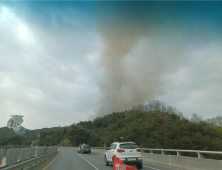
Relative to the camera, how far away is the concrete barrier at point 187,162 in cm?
943

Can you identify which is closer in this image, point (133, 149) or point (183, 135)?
point (133, 149)

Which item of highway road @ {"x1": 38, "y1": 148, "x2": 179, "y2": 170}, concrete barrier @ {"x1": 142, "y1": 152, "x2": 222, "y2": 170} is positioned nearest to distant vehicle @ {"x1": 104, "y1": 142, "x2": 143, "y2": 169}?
highway road @ {"x1": 38, "y1": 148, "x2": 179, "y2": 170}

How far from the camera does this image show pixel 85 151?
1592 inches

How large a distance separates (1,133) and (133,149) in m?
33.6

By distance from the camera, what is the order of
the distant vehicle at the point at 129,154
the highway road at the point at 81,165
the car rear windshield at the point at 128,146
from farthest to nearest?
the highway road at the point at 81,165
the car rear windshield at the point at 128,146
the distant vehicle at the point at 129,154

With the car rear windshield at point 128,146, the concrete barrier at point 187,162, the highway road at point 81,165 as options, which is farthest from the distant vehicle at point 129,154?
the concrete barrier at point 187,162

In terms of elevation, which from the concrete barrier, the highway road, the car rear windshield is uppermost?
the car rear windshield

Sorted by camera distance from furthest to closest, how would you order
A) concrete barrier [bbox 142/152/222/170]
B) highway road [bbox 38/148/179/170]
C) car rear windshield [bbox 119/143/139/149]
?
highway road [bbox 38/148/179/170]
car rear windshield [bbox 119/143/139/149]
concrete barrier [bbox 142/152/222/170]

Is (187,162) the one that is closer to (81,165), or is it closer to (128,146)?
(128,146)

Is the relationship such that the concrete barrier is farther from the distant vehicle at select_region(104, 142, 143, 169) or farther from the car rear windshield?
the car rear windshield

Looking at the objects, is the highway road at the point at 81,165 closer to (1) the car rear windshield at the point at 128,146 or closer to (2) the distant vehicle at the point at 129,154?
(2) the distant vehicle at the point at 129,154

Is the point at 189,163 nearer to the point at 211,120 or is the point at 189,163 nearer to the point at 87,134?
the point at 211,120

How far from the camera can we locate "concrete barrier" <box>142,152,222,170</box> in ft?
30.9

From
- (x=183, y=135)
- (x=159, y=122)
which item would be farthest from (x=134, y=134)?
(x=183, y=135)
